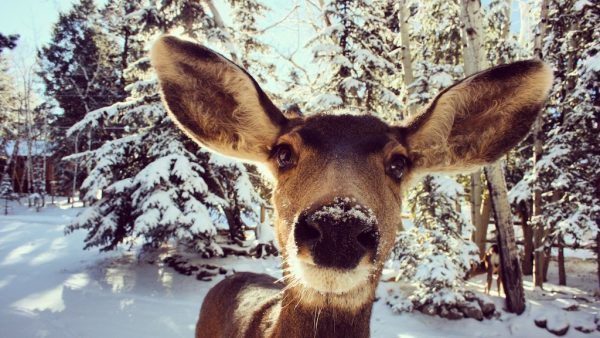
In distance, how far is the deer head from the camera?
1.57 metres

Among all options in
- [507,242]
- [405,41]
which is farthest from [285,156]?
[405,41]

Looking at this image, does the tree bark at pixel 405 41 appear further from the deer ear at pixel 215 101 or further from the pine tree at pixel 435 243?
the deer ear at pixel 215 101

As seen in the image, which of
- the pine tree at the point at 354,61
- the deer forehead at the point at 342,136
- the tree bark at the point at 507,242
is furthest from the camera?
the pine tree at the point at 354,61

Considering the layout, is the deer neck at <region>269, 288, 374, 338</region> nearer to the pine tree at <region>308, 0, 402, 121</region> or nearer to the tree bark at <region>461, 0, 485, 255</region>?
the tree bark at <region>461, 0, 485, 255</region>

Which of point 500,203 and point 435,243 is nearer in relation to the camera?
point 500,203

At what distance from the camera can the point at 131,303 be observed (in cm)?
809

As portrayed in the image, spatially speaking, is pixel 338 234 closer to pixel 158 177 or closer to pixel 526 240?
pixel 158 177

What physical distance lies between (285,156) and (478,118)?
140cm

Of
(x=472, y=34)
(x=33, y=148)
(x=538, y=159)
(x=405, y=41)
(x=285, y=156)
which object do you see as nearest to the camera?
(x=285, y=156)

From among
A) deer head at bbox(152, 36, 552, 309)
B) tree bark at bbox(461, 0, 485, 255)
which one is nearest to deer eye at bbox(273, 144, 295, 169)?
deer head at bbox(152, 36, 552, 309)

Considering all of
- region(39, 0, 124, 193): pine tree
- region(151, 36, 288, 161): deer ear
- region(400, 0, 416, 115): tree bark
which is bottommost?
region(151, 36, 288, 161): deer ear

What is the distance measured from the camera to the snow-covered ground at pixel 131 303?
266 inches

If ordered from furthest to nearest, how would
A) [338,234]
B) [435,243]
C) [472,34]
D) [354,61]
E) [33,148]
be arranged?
[33,148] → [354,61] → [435,243] → [472,34] → [338,234]

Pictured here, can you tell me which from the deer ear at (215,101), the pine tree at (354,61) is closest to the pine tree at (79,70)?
the pine tree at (354,61)
